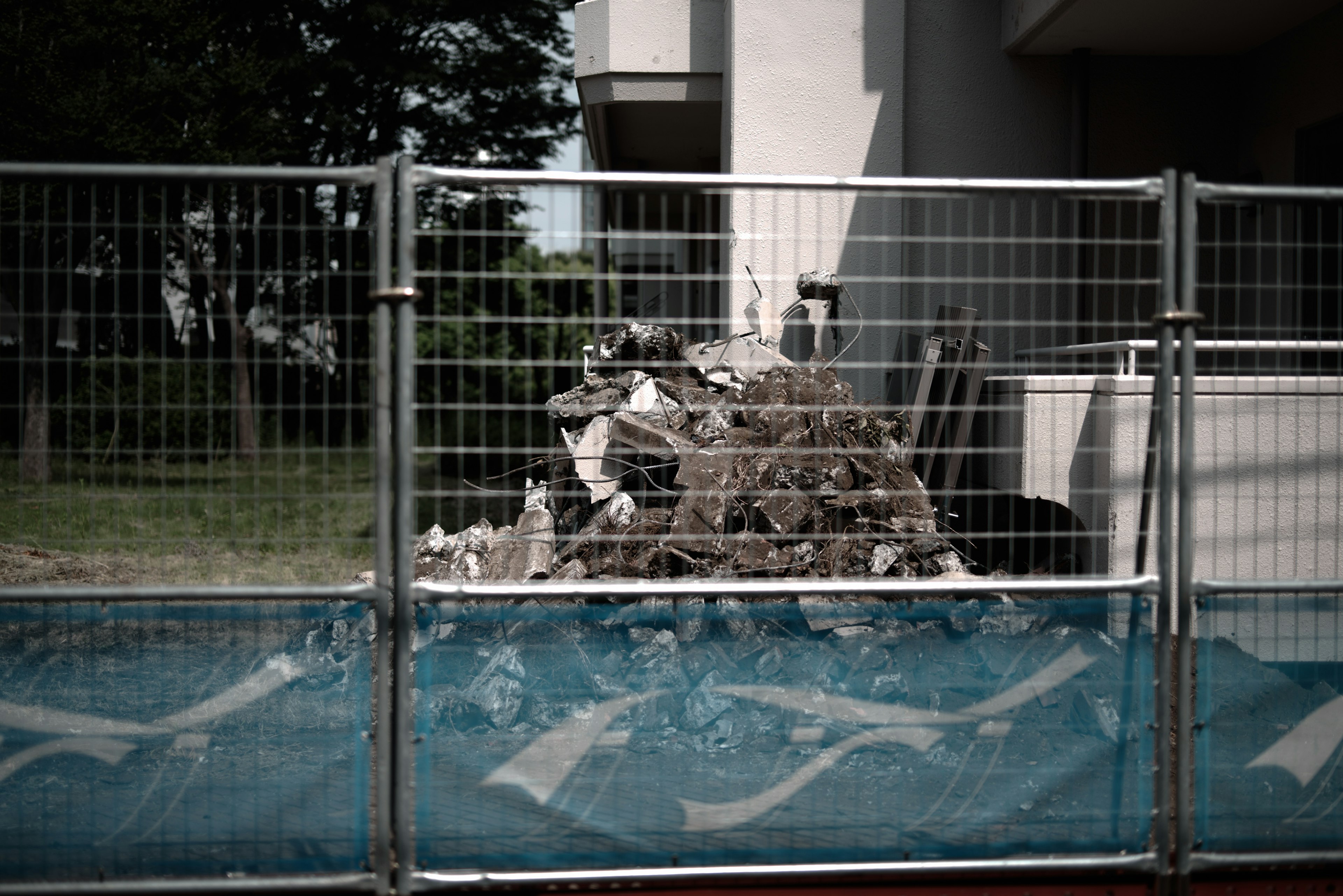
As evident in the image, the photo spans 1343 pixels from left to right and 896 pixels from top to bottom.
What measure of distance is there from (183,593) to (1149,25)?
7.46m

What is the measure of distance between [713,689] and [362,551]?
7856 mm

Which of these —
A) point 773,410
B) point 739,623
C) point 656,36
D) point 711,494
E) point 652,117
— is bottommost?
point 739,623

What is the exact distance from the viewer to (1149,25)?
24.6 ft

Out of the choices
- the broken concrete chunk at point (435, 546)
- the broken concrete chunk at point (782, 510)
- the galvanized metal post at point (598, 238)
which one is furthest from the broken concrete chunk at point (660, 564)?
the broken concrete chunk at point (435, 546)

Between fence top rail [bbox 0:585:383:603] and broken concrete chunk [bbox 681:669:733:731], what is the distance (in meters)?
0.94

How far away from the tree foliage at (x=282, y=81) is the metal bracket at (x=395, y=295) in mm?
15365

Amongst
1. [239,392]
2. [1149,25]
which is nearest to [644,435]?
[239,392]

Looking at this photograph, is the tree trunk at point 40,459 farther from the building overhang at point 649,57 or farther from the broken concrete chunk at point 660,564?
the building overhang at point 649,57

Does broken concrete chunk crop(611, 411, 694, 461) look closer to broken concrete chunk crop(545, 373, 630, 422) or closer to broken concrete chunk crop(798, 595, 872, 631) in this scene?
broken concrete chunk crop(545, 373, 630, 422)

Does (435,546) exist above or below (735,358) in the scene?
below

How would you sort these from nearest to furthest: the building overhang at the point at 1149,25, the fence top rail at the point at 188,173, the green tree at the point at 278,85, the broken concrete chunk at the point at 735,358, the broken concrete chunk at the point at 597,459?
the fence top rail at the point at 188,173 → the broken concrete chunk at the point at 597,459 → the broken concrete chunk at the point at 735,358 → the building overhang at the point at 1149,25 → the green tree at the point at 278,85

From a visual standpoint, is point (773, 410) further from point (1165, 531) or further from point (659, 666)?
point (1165, 531)

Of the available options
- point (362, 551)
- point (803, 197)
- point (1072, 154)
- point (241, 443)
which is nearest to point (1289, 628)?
point (241, 443)

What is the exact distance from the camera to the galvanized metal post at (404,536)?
9.37ft
